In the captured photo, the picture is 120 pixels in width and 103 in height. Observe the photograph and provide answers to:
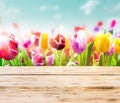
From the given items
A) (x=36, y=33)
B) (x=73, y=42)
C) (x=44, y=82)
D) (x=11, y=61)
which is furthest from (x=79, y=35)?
(x=44, y=82)

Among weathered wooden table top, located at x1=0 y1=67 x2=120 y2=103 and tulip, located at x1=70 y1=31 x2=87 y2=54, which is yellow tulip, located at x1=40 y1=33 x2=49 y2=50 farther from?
weathered wooden table top, located at x1=0 y1=67 x2=120 y2=103

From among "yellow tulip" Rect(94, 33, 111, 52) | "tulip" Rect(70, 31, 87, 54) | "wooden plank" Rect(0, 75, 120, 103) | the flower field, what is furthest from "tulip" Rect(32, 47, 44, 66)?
"wooden plank" Rect(0, 75, 120, 103)

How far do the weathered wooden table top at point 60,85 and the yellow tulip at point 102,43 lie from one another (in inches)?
9.0

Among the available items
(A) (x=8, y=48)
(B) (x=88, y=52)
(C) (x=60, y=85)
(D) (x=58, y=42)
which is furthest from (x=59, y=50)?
(C) (x=60, y=85)

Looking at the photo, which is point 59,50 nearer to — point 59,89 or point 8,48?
point 8,48

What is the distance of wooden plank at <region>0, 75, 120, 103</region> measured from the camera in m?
0.77

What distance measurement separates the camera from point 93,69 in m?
1.26

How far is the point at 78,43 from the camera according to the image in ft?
4.75

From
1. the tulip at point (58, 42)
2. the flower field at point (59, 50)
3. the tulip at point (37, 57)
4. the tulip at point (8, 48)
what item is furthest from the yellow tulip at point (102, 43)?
the tulip at point (8, 48)

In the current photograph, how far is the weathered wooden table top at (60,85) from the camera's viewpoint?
0.77 metres

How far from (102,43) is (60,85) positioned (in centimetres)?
60

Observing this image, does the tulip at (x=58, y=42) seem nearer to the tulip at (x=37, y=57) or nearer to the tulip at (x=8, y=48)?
the tulip at (x=37, y=57)

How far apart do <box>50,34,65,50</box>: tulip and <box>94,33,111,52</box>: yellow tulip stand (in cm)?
16

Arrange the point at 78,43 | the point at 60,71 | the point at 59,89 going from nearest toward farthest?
the point at 59,89, the point at 60,71, the point at 78,43
